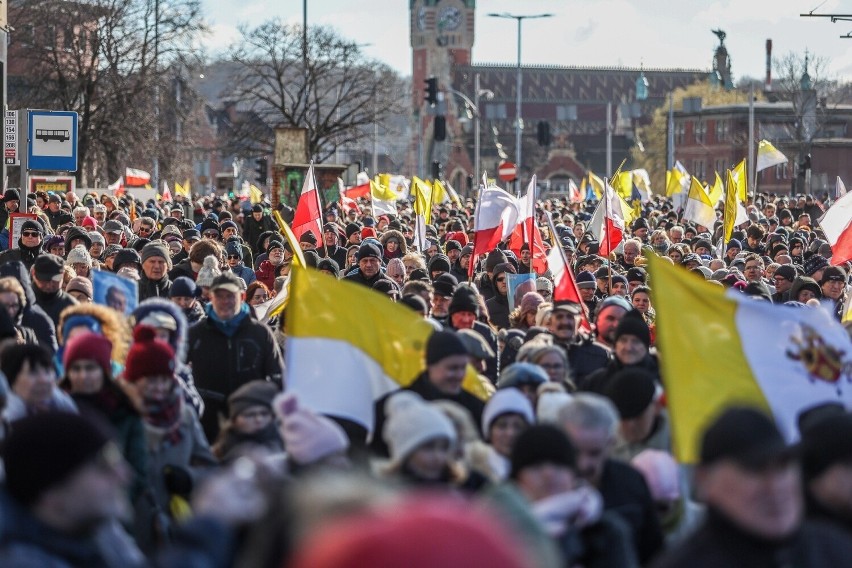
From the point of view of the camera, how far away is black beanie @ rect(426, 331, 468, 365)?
7329 millimetres

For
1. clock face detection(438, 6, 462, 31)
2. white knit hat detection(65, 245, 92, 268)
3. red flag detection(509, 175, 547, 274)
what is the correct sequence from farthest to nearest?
clock face detection(438, 6, 462, 31), red flag detection(509, 175, 547, 274), white knit hat detection(65, 245, 92, 268)

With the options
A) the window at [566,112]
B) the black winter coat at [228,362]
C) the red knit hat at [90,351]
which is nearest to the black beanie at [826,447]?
the red knit hat at [90,351]

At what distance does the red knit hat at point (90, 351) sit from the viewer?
705 cm

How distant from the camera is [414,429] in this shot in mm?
5336

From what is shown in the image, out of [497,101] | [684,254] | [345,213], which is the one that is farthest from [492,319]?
[497,101]

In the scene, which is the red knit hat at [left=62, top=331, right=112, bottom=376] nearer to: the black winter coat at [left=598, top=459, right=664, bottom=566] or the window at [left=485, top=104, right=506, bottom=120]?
the black winter coat at [left=598, top=459, right=664, bottom=566]

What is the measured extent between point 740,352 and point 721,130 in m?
110

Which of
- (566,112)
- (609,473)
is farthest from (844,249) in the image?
(566,112)

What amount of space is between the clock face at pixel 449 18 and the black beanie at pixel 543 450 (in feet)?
482

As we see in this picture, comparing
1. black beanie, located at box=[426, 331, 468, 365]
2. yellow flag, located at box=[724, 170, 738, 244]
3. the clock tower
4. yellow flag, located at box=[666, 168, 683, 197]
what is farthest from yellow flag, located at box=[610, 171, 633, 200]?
the clock tower

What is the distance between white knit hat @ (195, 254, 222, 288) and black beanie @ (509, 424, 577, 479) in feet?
25.1

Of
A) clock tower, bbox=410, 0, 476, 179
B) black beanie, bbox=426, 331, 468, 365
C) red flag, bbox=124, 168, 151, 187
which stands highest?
clock tower, bbox=410, 0, 476, 179

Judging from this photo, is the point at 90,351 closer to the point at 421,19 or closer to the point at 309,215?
the point at 309,215

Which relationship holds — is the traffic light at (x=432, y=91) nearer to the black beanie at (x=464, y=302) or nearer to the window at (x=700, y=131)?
the black beanie at (x=464, y=302)
